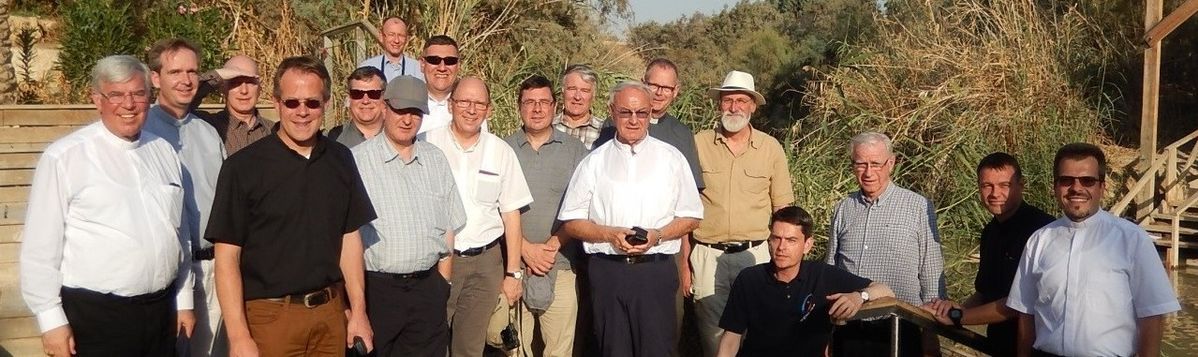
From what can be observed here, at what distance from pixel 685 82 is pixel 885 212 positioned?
4688 mm

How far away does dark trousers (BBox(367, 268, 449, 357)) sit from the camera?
14.7 feet

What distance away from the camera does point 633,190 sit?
503 centimetres

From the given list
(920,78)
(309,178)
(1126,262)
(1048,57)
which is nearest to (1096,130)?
(1048,57)

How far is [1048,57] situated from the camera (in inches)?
474

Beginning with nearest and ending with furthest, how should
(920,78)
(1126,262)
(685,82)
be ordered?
(1126,262) < (685,82) < (920,78)

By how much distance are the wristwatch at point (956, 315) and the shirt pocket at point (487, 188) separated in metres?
2.03

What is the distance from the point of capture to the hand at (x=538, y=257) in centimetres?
532

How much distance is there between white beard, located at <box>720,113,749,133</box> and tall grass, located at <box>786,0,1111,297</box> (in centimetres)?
210

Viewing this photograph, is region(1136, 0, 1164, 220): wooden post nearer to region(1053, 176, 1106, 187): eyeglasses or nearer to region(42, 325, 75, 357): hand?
region(1053, 176, 1106, 187): eyeglasses

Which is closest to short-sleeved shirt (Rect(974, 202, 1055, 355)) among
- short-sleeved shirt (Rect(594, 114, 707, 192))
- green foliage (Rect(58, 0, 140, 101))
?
short-sleeved shirt (Rect(594, 114, 707, 192))

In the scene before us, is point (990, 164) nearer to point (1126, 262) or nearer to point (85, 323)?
point (1126, 262)

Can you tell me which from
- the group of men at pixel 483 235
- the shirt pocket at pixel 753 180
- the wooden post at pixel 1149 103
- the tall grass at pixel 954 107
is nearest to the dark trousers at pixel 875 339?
the group of men at pixel 483 235

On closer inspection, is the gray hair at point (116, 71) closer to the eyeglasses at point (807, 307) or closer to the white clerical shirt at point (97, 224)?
the white clerical shirt at point (97, 224)

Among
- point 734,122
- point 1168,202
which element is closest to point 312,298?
point 734,122
